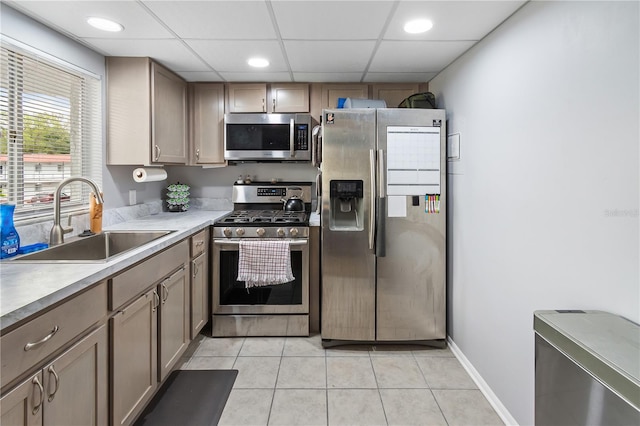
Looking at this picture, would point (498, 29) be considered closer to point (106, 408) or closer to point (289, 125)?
point (289, 125)

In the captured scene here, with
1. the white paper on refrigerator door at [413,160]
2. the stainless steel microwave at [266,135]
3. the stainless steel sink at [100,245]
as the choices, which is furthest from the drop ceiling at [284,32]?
the stainless steel sink at [100,245]

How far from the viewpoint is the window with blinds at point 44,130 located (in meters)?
1.83

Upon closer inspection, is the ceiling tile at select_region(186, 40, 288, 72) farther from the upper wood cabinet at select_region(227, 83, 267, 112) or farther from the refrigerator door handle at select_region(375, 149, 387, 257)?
the refrigerator door handle at select_region(375, 149, 387, 257)

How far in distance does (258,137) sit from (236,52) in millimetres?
821

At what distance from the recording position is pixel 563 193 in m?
1.47

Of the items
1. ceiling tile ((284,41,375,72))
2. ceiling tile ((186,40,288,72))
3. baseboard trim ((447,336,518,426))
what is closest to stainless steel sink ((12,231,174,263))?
ceiling tile ((186,40,288,72))

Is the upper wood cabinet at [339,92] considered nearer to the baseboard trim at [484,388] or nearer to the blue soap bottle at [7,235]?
the baseboard trim at [484,388]

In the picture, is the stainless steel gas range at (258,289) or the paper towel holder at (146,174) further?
the stainless steel gas range at (258,289)

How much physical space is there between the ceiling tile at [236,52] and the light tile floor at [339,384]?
215 centimetres

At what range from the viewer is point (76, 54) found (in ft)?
7.59

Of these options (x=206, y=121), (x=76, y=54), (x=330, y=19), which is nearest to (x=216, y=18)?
(x=330, y=19)

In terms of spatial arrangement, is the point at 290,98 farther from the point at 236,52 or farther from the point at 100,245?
the point at 100,245

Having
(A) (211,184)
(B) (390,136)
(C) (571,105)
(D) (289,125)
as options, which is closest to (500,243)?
(C) (571,105)

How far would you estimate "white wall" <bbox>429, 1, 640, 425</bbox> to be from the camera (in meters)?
1.20
